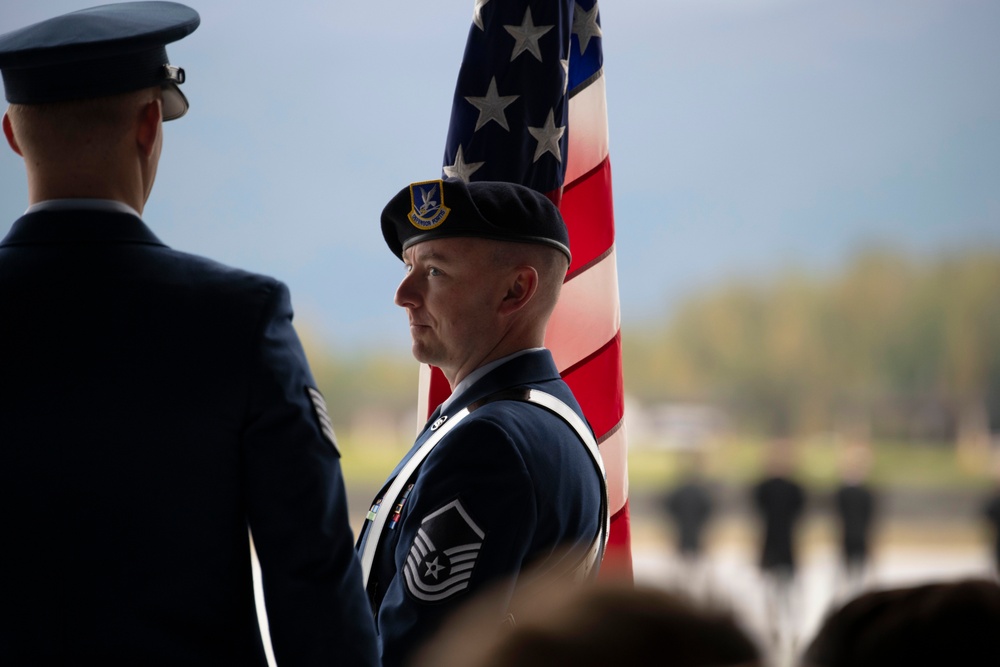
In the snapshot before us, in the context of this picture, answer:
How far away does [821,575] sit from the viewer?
9.64m

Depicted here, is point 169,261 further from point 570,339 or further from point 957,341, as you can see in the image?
point 957,341

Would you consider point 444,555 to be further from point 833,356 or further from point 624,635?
point 833,356

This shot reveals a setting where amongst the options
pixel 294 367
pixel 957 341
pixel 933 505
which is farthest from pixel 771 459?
pixel 957 341

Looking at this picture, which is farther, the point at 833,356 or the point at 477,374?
the point at 833,356

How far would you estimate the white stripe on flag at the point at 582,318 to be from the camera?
7.17ft

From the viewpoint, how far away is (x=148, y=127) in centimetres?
109

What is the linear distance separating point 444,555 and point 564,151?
3.33 ft

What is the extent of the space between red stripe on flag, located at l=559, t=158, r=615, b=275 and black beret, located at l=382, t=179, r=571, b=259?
570 mm

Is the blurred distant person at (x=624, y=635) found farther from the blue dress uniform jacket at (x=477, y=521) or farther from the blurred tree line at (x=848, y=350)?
the blurred tree line at (x=848, y=350)

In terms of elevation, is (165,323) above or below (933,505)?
above

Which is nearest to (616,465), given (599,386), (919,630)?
Result: (599,386)

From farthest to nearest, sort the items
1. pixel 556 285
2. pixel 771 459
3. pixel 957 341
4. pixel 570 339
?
pixel 957 341
pixel 771 459
pixel 570 339
pixel 556 285

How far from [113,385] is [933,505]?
14795 millimetres

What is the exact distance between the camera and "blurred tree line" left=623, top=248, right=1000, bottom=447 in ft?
53.2
